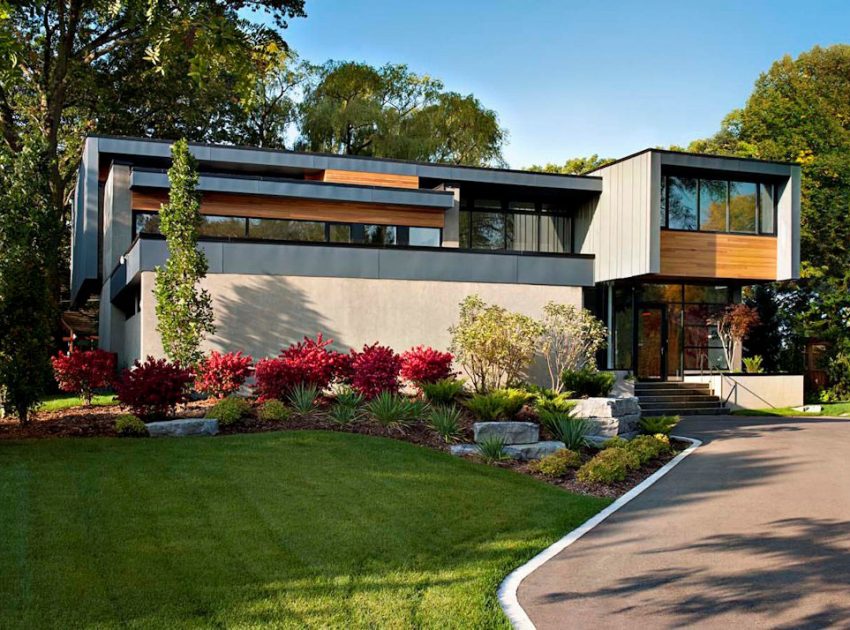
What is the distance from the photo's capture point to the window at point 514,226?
23.2 m

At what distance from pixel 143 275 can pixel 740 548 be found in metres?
11.6

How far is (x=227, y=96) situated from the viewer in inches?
1299

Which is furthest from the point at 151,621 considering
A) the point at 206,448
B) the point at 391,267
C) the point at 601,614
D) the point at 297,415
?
the point at 391,267

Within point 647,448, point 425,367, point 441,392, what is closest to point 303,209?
point 425,367

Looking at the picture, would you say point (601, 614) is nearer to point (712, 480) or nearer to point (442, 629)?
point (442, 629)

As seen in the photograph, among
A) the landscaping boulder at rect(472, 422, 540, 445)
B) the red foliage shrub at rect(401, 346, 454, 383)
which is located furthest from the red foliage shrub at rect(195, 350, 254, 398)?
the landscaping boulder at rect(472, 422, 540, 445)

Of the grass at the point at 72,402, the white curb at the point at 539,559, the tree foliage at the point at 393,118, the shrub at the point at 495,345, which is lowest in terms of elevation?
the white curb at the point at 539,559

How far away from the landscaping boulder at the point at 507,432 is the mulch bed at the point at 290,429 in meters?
0.29

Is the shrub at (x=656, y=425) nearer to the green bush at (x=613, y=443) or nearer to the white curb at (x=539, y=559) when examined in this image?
the green bush at (x=613, y=443)

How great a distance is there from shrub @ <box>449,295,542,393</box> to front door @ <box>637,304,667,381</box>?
7.33 metres

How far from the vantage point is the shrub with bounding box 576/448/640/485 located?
1053 cm

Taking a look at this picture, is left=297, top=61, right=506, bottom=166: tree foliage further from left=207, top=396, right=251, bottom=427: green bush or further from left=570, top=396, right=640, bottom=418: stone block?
left=207, top=396, right=251, bottom=427: green bush

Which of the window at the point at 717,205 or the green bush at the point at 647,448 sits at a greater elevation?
the window at the point at 717,205

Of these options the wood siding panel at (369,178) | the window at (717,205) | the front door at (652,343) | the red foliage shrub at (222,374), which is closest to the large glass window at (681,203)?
the window at (717,205)
